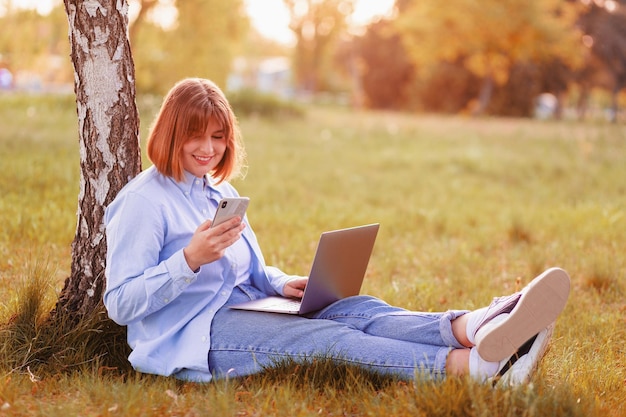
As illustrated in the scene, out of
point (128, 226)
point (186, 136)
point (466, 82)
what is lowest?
point (466, 82)

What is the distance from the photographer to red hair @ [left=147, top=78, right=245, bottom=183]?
3043 mm

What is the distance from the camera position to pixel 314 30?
4594cm

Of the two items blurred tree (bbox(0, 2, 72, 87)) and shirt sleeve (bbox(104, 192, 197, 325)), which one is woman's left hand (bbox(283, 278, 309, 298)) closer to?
shirt sleeve (bbox(104, 192, 197, 325))

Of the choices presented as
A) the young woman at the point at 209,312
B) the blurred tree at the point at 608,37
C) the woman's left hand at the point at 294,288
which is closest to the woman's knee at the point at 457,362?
the young woman at the point at 209,312

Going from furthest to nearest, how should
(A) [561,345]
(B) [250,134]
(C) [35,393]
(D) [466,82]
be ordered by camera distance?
(D) [466,82], (B) [250,134], (A) [561,345], (C) [35,393]

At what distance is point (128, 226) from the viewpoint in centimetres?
294

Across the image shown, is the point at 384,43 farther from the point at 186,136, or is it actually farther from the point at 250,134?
the point at 186,136

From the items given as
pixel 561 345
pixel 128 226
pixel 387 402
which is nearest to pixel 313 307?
pixel 387 402

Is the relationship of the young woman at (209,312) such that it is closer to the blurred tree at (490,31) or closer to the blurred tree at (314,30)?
the blurred tree at (490,31)

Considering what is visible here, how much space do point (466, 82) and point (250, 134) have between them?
20.6m

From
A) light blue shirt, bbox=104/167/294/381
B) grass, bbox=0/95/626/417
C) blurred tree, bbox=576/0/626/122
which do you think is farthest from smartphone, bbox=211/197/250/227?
blurred tree, bbox=576/0/626/122

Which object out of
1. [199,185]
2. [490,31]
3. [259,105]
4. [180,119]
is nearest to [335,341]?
[199,185]

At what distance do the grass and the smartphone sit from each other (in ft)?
2.13

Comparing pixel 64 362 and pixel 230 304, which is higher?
pixel 230 304
